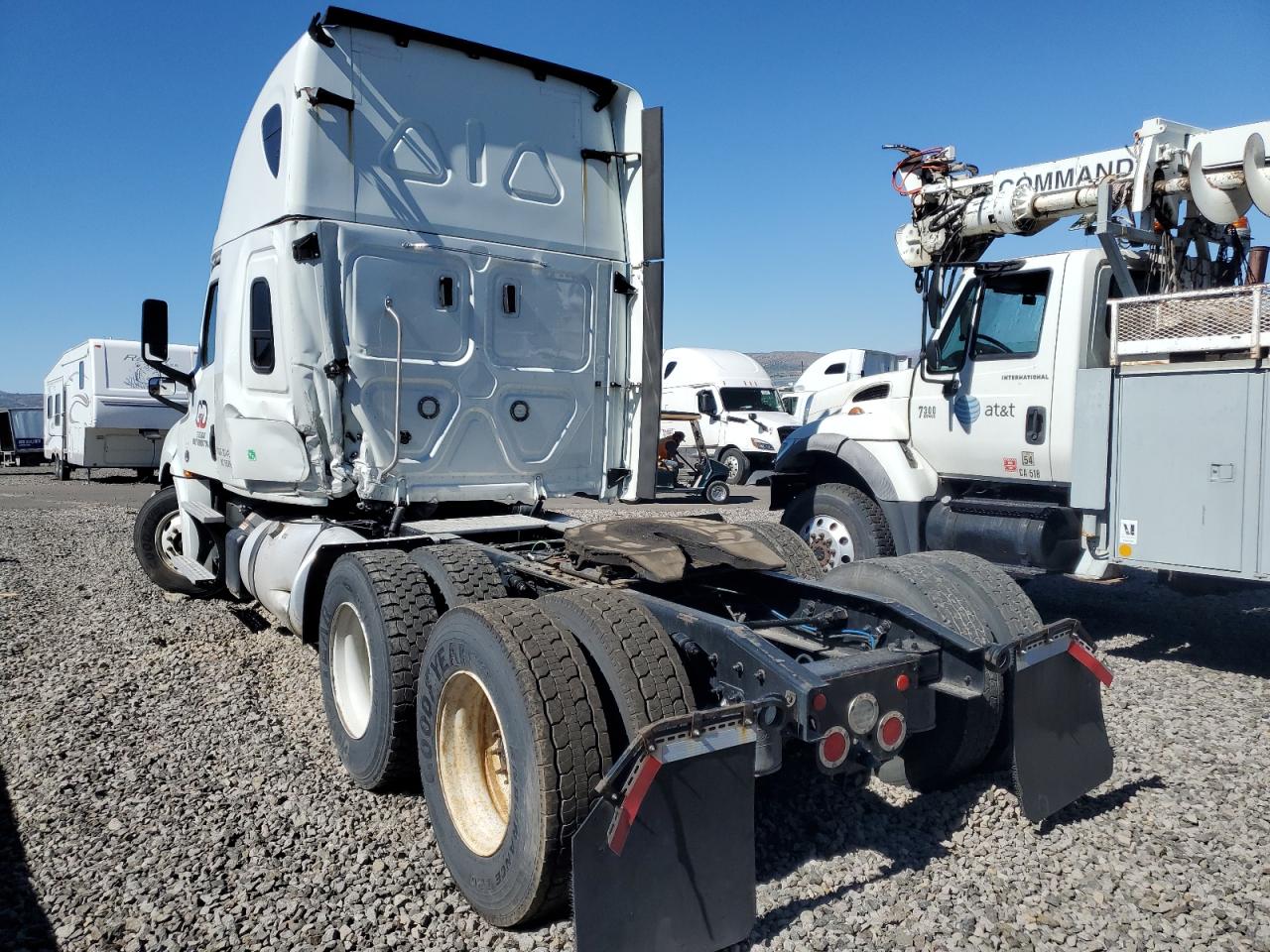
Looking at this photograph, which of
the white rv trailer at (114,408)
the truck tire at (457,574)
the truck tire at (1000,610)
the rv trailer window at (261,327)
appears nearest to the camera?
the truck tire at (1000,610)

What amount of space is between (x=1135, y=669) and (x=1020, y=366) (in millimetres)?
2155

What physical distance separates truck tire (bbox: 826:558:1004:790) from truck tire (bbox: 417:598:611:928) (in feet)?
5.35

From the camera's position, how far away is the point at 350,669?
4.59 m

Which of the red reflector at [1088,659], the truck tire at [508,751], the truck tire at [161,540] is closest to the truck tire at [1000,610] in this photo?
the red reflector at [1088,659]

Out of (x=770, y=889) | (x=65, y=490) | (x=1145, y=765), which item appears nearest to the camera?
(x=770, y=889)

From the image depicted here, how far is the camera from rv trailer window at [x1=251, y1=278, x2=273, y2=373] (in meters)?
5.45

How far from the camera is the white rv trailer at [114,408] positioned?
61.1ft

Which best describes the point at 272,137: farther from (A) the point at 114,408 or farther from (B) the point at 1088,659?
(A) the point at 114,408

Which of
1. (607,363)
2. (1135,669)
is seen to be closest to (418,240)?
(607,363)

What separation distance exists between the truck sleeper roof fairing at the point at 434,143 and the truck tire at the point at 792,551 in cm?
215

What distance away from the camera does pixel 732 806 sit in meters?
2.69

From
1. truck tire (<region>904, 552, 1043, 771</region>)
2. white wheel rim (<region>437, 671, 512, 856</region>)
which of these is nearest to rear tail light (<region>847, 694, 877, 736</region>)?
truck tire (<region>904, 552, 1043, 771</region>)

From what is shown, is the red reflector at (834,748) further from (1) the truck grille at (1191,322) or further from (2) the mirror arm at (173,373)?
(2) the mirror arm at (173,373)

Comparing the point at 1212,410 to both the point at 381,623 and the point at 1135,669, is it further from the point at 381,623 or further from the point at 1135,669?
the point at 381,623
